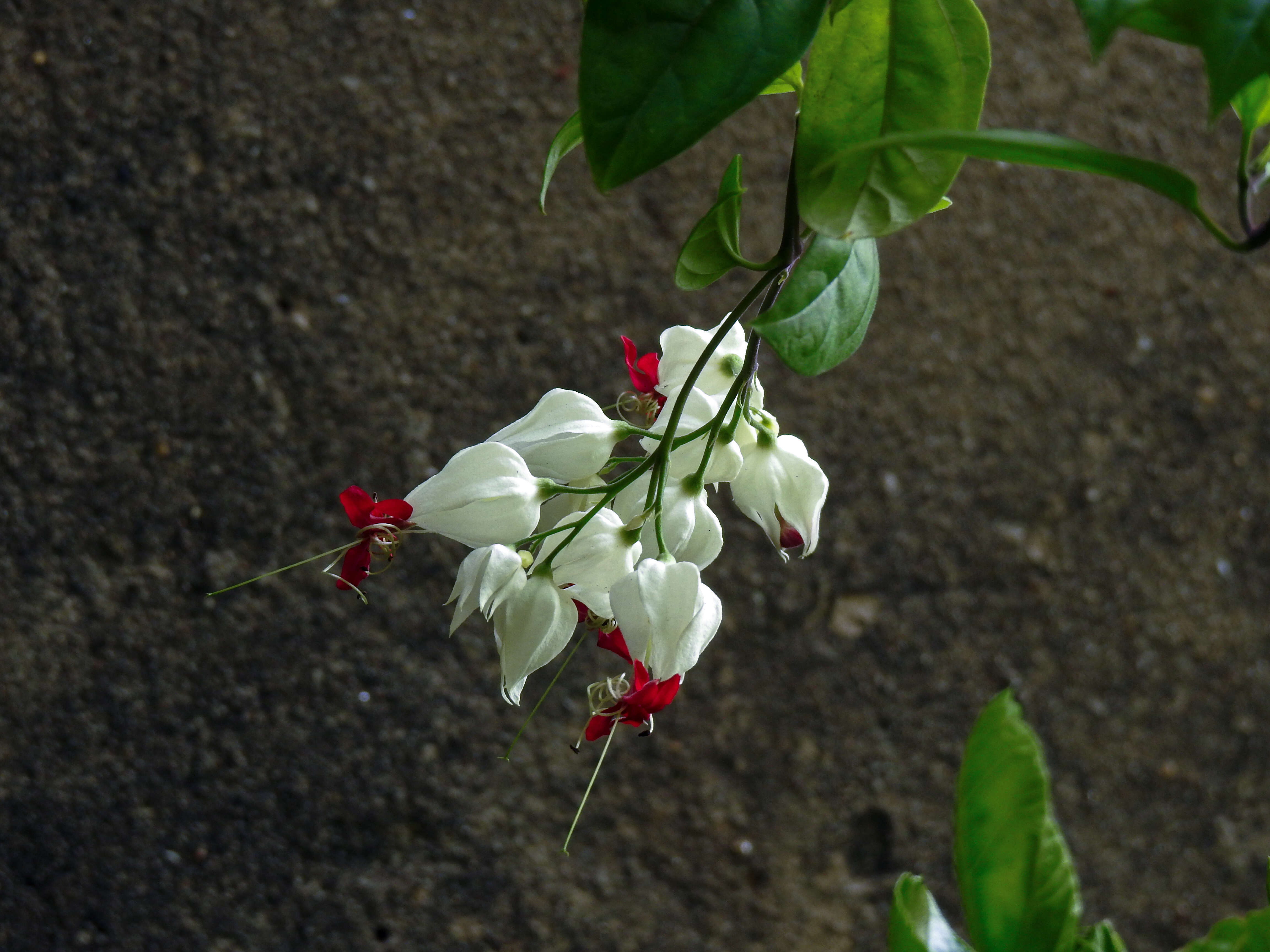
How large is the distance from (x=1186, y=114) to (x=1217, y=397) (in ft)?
1.29

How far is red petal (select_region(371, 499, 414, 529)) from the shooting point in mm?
394

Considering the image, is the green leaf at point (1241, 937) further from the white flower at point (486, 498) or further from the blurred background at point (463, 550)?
the blurred background at point (463, 550)

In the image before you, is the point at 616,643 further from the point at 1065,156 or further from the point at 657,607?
the point at 1065,156

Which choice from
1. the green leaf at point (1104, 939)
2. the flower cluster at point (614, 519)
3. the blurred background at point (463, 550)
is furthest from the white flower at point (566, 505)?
the blurred background at point (463, 550)

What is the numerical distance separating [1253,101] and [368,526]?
318mm

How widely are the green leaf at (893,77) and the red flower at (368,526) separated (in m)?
0.18

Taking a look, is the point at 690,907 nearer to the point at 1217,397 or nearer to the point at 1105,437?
the point at 1105,437

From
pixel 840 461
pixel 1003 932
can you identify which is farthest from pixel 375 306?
pixel 1003 932

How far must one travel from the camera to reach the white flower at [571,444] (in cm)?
38

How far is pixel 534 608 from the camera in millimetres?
375

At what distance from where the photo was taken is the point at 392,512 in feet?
1.30

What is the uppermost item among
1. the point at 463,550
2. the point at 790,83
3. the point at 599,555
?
the point at 790,83

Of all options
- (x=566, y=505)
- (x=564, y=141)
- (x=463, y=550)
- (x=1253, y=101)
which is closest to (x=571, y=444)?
(x=566, y=505)

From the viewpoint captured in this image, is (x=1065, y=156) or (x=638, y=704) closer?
(x=1065, y=156)
